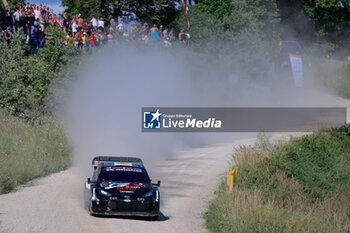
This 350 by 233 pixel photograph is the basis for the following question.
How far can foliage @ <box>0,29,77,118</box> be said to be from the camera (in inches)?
1131

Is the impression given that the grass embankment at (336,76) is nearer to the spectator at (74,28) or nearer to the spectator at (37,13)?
the spectator at (74,28)

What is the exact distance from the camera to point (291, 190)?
21188mm

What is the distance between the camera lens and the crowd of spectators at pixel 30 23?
2980cm

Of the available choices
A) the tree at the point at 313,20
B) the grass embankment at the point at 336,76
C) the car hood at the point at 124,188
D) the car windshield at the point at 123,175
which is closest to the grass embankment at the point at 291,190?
the car hood at the point at 124,188

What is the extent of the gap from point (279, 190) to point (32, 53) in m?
18.3

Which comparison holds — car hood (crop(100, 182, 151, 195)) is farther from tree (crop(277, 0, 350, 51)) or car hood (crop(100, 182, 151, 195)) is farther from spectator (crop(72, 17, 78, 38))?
tree (crop(277, 0, 350, 51))

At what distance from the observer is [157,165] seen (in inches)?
1016

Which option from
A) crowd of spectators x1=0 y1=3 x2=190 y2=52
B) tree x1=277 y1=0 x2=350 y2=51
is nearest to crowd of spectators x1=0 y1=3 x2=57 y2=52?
crowd of spectators x1=0 y1=3 x2=190 y2=52

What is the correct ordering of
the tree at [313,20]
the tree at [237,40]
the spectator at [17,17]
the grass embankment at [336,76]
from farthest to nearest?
the tree at [313,20] → the grass embankment at [336,76] → the tree at [237,40] → the spectator at [17,17]

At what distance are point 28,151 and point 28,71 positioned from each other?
27.2 ft

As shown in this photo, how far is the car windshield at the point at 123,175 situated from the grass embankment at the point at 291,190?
259 centimetres

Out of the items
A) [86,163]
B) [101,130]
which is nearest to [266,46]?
[101,130]

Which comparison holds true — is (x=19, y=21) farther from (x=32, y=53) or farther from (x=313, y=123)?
(x=313, y=123)

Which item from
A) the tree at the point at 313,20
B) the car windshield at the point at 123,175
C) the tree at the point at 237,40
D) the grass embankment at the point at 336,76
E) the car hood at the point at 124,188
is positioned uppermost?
the tree at the point at 313,20
